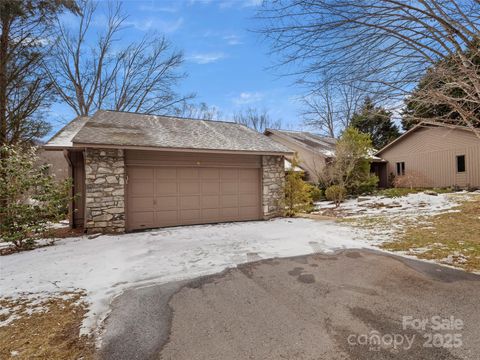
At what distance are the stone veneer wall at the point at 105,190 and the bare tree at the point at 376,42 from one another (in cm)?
584

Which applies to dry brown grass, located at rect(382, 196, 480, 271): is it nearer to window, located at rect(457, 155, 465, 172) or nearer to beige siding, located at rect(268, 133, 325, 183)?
beige siding, located at rect(268, 133, 325, 183)

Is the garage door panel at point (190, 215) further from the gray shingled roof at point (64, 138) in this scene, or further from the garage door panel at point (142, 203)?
the gray shingled roof at point (64, 138)

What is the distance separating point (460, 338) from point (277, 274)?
2.38m

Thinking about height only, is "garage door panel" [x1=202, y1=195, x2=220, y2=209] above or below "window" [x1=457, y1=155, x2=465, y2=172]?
below

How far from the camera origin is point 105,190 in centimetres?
757

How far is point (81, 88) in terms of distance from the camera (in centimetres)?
1861

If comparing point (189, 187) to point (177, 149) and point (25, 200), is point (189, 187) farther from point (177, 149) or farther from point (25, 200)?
point (25, 200)

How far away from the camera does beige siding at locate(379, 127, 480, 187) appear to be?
15.7 m

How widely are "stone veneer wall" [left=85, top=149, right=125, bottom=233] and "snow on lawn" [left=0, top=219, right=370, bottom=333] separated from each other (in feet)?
1.66

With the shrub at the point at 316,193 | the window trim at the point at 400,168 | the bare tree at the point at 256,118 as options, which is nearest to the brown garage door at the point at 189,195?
the shrub at the point at 316,193

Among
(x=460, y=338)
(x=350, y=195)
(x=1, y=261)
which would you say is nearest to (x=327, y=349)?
(x=460, y=338)

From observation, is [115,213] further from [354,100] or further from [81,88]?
[81,88]

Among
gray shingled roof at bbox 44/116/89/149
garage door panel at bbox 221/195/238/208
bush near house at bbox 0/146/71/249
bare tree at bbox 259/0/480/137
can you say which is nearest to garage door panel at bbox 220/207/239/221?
garage door panel at bbox 221/195/238/208

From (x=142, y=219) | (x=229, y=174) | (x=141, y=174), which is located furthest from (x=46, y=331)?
(x=229, y=174)
